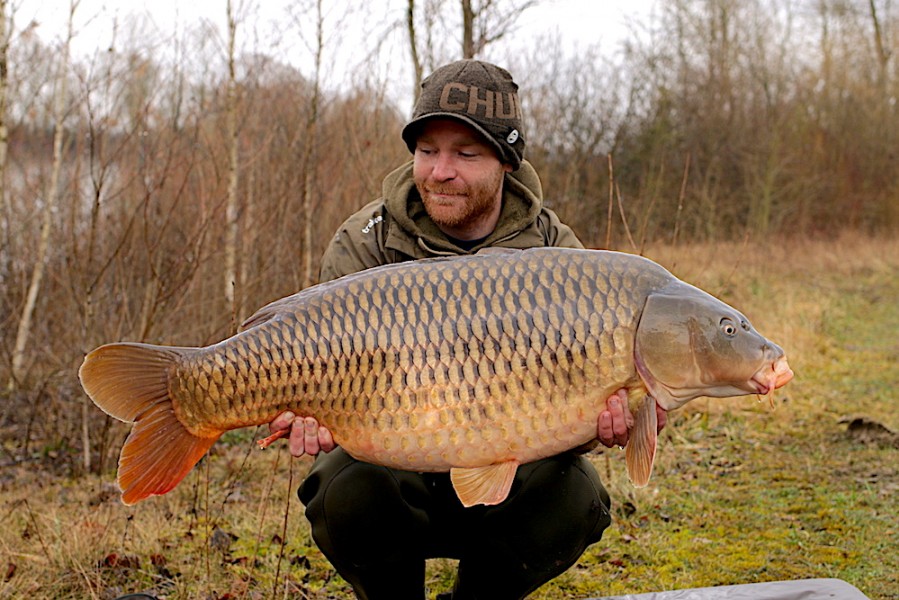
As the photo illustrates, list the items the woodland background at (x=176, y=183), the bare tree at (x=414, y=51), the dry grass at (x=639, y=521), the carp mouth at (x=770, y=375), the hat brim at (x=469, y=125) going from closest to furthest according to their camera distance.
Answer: the carp mouth at (x=770, y=375) → the hat brim at (x=469, y=125) → the dry grass at (x=639, y=521) → the woodland background at (x=176, y=183) → the bare tree at (x=414, y=51)

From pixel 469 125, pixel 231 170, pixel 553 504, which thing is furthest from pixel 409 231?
pixel 231 170

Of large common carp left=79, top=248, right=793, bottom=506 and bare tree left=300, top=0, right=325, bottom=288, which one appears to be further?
bare tree left=300, top=0, right=325, bottom=288

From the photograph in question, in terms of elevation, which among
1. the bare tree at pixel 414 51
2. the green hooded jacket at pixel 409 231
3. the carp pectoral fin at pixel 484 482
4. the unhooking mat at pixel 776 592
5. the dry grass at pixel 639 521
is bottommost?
the dry grass at pixel 639 521

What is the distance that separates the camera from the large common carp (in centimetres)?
159

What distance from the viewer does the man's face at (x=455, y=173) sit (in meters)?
2.13

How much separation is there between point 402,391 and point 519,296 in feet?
0.91

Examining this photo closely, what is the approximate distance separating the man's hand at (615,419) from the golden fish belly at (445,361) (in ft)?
0.06

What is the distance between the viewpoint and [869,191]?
16219 mm

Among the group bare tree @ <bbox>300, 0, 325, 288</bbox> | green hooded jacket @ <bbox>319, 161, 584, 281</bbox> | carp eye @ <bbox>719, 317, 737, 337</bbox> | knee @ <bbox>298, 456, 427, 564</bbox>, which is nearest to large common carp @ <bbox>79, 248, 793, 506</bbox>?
carp eye @ <bbox>719, 317, 737, 337</bbox>

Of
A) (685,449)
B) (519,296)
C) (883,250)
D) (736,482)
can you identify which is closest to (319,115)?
(685,449)

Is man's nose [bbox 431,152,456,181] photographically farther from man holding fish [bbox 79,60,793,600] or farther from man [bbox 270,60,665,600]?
man holding fish [bbox 79,60,793,600]

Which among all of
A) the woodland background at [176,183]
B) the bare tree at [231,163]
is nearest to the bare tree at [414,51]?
the woodland background at [176,183]

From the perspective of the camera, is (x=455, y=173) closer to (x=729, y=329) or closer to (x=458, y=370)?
(x=458, y=370)

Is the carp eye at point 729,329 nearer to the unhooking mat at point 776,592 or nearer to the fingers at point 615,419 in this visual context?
the fingers at point 615,419
